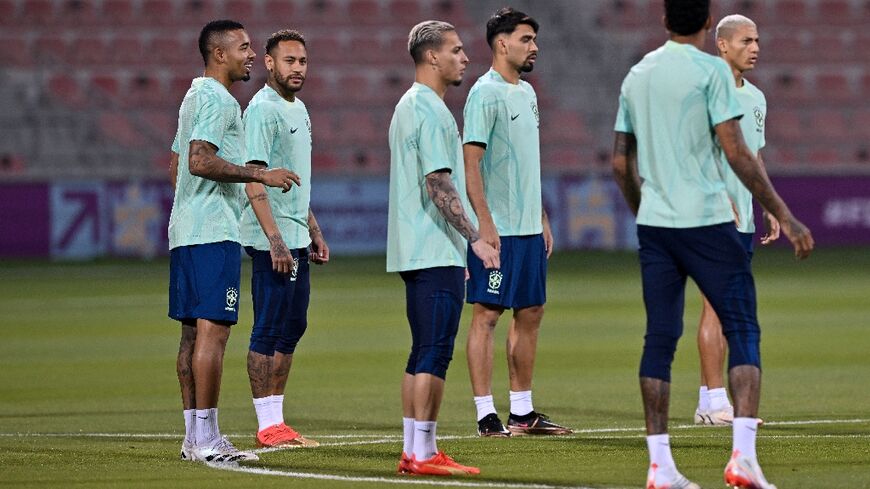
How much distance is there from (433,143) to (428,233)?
0.44 metres

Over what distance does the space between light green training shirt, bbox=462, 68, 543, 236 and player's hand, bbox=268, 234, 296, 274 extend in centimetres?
162

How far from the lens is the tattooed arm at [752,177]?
6.83 m

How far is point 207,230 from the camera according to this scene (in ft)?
27.7

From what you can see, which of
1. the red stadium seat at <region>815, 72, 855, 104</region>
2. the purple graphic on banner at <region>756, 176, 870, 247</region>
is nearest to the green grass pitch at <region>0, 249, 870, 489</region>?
the purple graphic on banner at <region>756, 176, 870, 247</region>

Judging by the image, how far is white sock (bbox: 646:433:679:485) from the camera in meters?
6.82

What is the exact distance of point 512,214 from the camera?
32.0ft

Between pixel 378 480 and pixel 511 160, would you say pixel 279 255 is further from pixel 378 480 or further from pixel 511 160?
pixel 511 160

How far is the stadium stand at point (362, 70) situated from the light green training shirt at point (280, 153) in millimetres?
20404

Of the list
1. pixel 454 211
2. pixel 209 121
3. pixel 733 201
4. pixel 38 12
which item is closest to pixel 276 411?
pixel 209 121

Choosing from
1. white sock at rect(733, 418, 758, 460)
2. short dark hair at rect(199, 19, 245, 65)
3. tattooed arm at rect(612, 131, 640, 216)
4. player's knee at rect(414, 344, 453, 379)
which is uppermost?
short dark hair at rect(199, 19, 245, 65)

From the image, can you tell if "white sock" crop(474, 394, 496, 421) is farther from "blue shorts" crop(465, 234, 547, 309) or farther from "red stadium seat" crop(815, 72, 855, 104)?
"red stadium seat" crop(815, 72, 855, 104)

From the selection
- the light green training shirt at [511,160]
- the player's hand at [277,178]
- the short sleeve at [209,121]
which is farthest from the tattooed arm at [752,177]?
the light green training shirt at [511,160]

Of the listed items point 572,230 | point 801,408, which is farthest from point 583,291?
point 801,408

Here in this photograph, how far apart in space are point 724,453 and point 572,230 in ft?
67.3
